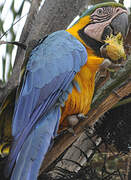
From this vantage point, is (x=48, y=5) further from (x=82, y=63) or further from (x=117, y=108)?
(x=117, y=108)

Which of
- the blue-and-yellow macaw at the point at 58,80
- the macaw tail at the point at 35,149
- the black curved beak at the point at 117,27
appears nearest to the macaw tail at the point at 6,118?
the blue-and-yellow macaw at the point at 58,80

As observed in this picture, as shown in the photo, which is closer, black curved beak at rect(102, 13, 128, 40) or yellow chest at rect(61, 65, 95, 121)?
yellow chest at rect(61, 65, 95, 121)

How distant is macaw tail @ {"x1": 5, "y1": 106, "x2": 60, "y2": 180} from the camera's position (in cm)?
85

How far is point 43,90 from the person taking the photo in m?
1.02

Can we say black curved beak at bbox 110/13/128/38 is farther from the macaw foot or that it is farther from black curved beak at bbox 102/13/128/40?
the macaw foot

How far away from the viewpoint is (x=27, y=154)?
0.89 metres

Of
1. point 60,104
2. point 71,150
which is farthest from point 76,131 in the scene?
point 71,150

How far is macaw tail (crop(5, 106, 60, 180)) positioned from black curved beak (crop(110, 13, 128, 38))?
43 cm

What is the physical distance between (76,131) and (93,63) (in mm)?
286

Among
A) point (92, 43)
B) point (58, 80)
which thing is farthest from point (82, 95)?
point (92, 43)

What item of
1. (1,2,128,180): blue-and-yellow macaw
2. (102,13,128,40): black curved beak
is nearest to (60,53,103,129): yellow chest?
(1,2,128,180): blue-and-yellow macaw

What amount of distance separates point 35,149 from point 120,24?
0.60 metres

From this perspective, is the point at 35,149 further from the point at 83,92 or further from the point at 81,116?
the point at 83,92

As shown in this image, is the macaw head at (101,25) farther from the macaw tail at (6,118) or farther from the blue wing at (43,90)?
the macaw tail at (6,118)
